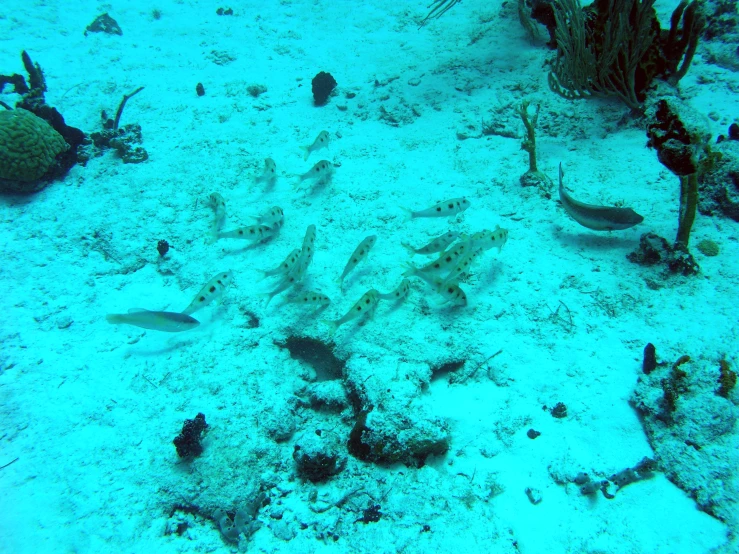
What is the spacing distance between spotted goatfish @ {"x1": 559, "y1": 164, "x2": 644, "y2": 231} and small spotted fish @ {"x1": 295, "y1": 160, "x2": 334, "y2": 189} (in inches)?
150

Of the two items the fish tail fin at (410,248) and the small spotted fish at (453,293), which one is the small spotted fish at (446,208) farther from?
the small spotted fish at (453,293)

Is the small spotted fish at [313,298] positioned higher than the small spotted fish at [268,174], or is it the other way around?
the small spotted fish at [268,174]

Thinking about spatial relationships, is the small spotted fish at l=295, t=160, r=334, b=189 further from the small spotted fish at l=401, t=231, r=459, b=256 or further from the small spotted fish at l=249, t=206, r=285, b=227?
the small spotted fish at l=401, t=231, r=459, b=256

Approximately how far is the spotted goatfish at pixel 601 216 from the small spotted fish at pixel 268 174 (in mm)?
4892

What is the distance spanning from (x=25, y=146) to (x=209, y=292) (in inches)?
195

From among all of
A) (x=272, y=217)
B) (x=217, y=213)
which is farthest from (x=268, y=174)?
(x=272, y=217)

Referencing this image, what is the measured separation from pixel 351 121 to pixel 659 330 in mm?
7140

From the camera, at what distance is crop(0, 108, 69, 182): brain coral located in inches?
258

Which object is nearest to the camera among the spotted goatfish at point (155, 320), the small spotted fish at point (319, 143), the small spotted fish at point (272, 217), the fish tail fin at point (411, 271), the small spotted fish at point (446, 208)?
the spotted goatfish at point (155, 320)

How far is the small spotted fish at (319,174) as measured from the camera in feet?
21.4

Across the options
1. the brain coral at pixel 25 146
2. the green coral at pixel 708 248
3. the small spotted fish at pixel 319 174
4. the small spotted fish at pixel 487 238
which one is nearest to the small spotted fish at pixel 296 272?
the small spotted fish at pixel 319 174

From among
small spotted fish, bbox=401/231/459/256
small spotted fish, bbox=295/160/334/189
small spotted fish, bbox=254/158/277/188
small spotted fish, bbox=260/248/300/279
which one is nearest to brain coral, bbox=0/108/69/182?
small spotted fish, bbox=254/158/277/188

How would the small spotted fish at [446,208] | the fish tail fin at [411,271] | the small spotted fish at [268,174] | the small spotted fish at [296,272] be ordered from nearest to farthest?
the fish tail fin at [411,271]
the small spotted fish at [296,272]
the small spotted fish at [446,208]
the small spotted fish at [268,174]

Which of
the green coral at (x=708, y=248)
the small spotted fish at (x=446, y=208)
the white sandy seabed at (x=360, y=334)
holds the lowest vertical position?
the white sandy seabed at (x=360, y=334)
